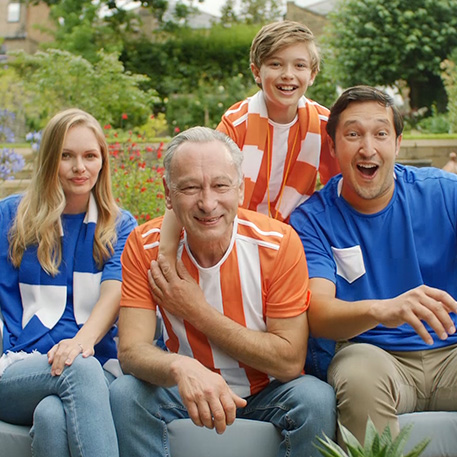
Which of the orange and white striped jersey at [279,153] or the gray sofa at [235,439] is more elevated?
the orange and white striped jersey at [279,153]

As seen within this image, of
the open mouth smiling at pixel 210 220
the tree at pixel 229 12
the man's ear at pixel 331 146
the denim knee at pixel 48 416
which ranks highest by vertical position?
the tree at pixel 229 12

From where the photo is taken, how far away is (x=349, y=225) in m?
2.58

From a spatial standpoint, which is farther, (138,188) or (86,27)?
(86,27)

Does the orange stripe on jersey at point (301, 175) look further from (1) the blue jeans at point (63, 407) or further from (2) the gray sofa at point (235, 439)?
(1) the blue jeans at point (63, 407)

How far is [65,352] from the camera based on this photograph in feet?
7.60

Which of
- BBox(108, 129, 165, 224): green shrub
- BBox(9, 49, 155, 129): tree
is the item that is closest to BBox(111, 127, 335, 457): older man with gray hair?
BBox(108, 129, 165, 224): green shrub

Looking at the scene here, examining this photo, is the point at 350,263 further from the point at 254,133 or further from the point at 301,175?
the point at 254,133

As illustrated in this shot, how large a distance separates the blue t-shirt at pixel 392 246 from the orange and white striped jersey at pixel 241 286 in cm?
19

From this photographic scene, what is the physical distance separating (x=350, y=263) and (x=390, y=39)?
1344 cm

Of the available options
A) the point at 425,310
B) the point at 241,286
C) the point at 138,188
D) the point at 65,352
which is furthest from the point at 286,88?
the point at 138,188

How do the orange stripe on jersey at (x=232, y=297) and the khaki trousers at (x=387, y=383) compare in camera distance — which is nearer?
the khaki trousers at (x=387, y=383)

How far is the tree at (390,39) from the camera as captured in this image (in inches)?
572

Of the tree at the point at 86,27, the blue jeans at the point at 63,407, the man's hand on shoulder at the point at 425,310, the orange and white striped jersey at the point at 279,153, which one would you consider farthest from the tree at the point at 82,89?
the man's hand on shoulder at the point at 425,310

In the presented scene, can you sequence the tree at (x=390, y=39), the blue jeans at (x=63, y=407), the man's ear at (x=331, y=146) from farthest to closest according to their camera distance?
1. the tree at (x=390, y=39)
2. the man's ear at (x=331, y=146)
3. the blue jeans at (x=63, y=407)
